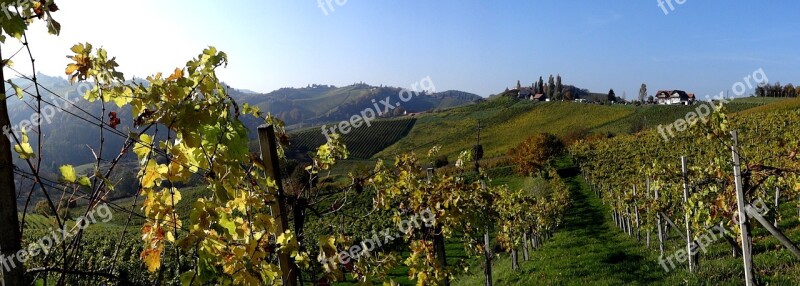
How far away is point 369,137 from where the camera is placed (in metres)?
107

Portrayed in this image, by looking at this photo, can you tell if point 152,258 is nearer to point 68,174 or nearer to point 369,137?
point 68,174

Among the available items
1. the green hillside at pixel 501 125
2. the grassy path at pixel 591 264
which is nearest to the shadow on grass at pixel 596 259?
the grassy path at pixel 591 264

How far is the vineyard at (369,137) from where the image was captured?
327 ft

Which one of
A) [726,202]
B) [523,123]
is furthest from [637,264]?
[523,123]

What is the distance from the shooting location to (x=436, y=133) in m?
99.4

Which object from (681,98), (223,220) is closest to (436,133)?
(681,98)

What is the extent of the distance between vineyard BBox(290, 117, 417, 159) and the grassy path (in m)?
77.0

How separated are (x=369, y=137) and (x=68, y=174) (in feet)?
346

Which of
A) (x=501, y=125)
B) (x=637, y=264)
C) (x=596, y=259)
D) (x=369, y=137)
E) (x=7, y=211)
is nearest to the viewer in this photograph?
(x=7, y=211)

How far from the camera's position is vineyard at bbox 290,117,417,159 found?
3925 inches

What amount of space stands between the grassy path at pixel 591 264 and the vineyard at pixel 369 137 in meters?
77.0

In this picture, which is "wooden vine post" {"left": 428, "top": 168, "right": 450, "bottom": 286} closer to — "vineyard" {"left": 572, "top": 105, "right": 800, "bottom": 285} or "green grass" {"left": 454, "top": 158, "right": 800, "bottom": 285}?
"green grass" {"left": 454, "top": 158, "right": 800, "bottom": 285}

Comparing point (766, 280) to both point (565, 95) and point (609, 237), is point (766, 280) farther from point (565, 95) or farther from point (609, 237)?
point (565, 95)

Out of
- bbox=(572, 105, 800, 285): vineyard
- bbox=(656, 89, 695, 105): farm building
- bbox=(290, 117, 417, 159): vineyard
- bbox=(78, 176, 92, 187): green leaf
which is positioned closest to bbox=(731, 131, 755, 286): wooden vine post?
bbox=(572, 105, 800, 285): vineyard
